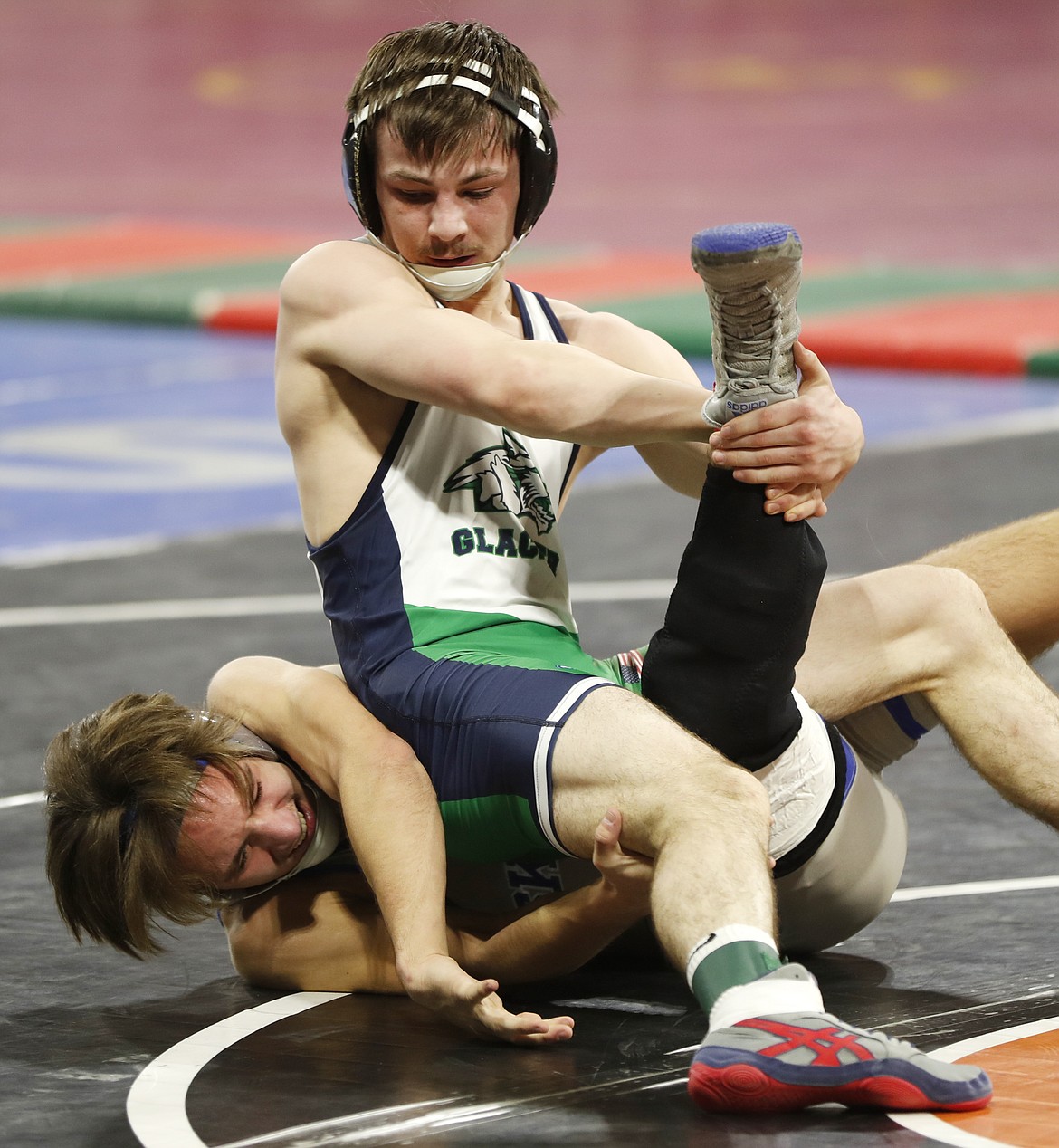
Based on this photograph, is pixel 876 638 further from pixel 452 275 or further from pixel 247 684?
pixel 247 684

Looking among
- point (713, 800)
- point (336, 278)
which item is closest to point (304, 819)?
point (713, 800)

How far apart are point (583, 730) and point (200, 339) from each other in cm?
900

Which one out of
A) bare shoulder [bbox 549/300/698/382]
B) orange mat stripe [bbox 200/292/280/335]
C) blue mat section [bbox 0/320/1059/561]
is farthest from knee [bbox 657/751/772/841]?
orange mat stripe [bbox 200/292/280/335]

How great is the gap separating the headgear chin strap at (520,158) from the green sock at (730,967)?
1315 millimetres

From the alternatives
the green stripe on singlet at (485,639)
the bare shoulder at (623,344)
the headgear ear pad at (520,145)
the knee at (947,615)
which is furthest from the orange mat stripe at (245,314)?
the knee at (947,615)

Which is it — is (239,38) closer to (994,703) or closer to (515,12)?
(515,12)

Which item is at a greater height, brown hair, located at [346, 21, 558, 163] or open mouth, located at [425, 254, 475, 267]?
brown hair, located at [346, 21, 558, 163]

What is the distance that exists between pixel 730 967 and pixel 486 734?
24.0 inches

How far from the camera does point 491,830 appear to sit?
350 centimetres

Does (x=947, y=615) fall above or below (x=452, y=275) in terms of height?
below

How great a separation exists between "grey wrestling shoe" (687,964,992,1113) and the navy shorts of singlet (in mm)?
530

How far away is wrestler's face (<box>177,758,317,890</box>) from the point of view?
11.4ft

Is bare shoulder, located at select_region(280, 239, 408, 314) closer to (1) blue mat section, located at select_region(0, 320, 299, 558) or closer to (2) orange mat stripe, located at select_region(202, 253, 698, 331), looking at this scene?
(1) blue mat section, located at select_region(0, 320, 299, 558)

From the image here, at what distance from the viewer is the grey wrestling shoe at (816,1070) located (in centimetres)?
293
